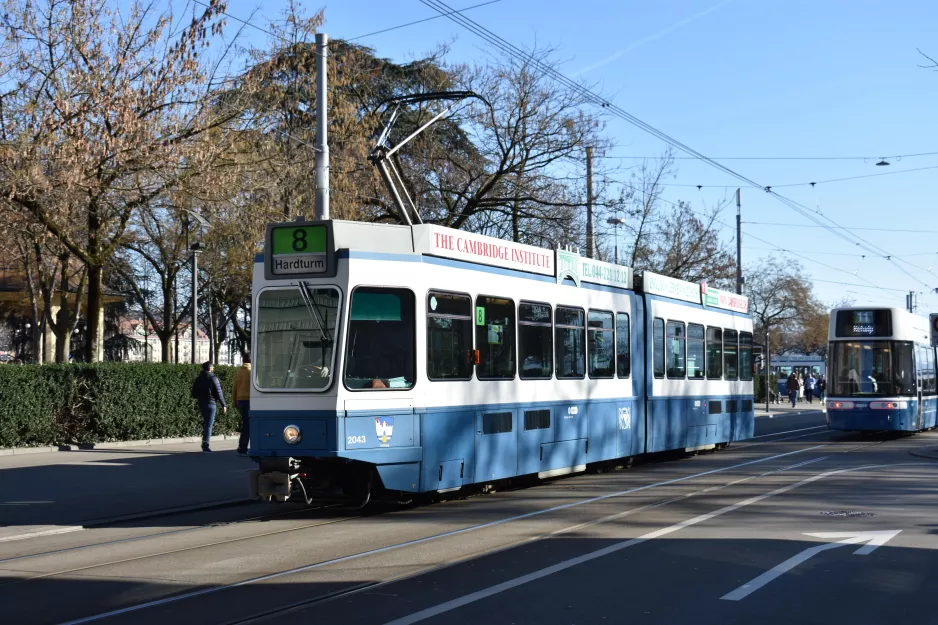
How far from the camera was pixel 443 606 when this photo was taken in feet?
25.4

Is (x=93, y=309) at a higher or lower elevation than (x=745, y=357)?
higher

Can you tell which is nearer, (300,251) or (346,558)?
→ (346,558)

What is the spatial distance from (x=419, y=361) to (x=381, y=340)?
0.59 meters

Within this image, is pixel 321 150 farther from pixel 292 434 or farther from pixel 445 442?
pixel 292 434

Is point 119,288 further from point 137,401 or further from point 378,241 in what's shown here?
point 378,241

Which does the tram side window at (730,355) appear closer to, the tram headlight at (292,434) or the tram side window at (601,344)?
the tram side window at (601,344)

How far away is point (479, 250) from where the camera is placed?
14586 mm

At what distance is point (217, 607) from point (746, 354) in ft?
66.0

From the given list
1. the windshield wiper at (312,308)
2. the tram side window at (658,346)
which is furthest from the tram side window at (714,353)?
the windshield wiper at (312,308)

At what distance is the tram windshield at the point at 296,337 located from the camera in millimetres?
12367

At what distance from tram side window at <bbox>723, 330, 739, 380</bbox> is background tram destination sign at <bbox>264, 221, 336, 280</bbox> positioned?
1408 cm

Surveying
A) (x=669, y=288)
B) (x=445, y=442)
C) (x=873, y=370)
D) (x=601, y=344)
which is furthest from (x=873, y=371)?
(x=445, y=442)

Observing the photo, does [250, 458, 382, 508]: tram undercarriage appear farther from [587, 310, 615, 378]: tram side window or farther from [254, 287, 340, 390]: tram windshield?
[587, 310, 615, 378]: tram side window

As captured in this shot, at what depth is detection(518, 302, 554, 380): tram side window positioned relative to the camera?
50.6ft
